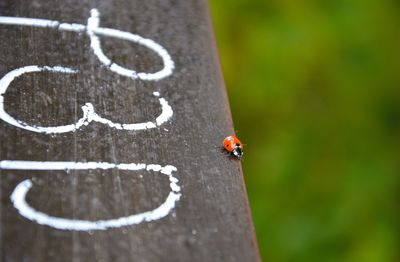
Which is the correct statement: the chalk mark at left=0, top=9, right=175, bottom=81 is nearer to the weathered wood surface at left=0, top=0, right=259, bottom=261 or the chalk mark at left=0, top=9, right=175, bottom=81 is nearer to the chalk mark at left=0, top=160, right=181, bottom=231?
the weathered wood surface at left=0, top=0, right=259, bottom=261

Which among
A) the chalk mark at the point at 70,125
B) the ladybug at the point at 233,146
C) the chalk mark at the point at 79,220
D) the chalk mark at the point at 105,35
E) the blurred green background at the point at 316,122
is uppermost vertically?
the chalk mark at the point at 105,35

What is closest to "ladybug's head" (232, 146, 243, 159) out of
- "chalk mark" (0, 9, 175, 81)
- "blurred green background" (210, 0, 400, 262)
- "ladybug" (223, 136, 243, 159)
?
"ladybug" (223, 136, 243, 159)

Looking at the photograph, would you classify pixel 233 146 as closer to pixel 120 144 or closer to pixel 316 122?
pixel 120 144

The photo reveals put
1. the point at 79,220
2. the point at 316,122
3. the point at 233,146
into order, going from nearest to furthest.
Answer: the point at 79,220 → the point at 233,146 → the point at 316,122

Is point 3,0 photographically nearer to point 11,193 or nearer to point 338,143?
point 11,193

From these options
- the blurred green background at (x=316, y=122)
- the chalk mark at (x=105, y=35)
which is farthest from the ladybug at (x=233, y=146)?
the blurred green background at (x=316, y=122)

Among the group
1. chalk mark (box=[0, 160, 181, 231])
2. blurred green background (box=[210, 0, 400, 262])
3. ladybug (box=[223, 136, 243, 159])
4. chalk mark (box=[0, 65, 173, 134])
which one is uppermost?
A: ladybug (box=[223, 136, 243, 159])

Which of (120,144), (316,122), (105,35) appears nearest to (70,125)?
(120,144)

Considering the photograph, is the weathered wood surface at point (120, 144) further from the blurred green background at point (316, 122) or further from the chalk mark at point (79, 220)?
the blurred green background at point (316, 122)
